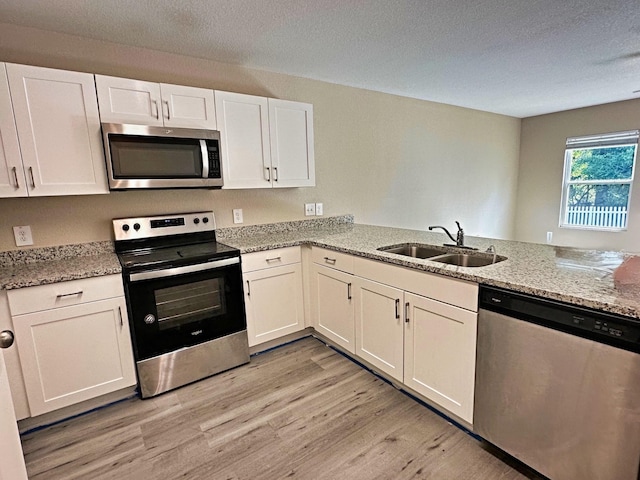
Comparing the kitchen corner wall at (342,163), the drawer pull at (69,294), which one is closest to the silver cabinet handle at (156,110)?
the kitchen corner wall at (342,163)

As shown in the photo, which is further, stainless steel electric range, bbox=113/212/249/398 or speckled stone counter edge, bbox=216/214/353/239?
speckled stone counter edge, bbox=216/214/353/239

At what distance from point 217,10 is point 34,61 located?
3.96 feet

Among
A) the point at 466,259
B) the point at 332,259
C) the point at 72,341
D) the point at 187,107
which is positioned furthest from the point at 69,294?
the point at 466,259

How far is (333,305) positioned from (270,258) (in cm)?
61

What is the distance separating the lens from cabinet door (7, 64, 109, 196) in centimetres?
184

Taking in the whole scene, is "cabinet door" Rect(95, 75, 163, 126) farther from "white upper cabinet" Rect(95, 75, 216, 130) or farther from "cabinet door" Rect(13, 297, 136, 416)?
"cabinet door" Rect(13, 297, 136, 416)

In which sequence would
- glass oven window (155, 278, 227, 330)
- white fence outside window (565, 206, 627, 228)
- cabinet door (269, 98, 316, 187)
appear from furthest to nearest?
white fence outside window (565, 206, 627, 228)
cabinet door (269, 98, 316, 187)
glass oven window (155, 278, 227, 330)

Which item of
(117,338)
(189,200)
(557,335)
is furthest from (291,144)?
(557,335)

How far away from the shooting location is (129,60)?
7.75 ft

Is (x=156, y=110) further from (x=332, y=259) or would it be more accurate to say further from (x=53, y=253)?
(x=332, y=259)

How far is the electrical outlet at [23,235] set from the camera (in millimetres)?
2100

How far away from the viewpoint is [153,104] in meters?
2.19

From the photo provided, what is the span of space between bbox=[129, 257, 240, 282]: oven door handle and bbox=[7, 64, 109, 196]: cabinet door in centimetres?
60

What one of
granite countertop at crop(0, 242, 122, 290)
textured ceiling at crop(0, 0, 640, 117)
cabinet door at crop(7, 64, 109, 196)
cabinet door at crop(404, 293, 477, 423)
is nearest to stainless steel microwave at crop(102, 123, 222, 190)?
cabinet door at crop(7, 64, 109, 196)
